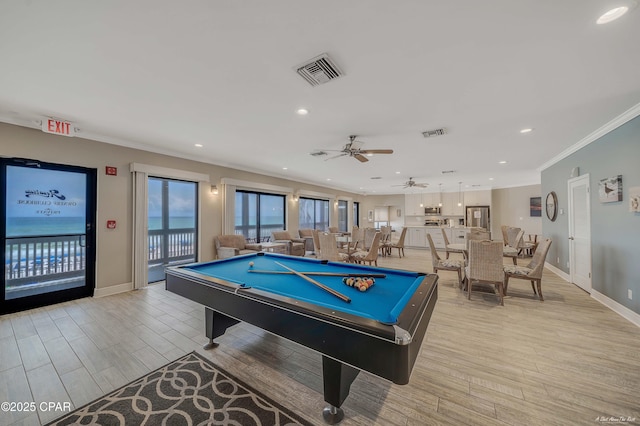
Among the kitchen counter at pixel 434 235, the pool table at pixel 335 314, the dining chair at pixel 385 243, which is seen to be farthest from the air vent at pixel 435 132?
the kitchen counter at pixel 434 235

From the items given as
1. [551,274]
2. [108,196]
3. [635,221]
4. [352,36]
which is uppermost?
[352,36]

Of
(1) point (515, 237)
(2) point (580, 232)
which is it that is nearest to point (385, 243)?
(1) point (515, 237)

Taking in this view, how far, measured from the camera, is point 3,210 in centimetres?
328

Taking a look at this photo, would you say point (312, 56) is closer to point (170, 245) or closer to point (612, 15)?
point (612, 15)

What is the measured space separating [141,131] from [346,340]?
175 inches

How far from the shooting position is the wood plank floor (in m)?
1.71

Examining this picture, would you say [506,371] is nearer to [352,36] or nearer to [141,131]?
[352,36]

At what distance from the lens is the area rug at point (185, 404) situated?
162 cm

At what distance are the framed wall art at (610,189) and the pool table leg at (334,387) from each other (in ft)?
14.7

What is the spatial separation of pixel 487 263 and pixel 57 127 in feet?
22.1

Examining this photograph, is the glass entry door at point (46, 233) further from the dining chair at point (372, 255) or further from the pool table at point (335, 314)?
the dining chair at point (372, 255)

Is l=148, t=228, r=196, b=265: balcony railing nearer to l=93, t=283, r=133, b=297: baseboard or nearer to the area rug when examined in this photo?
l=93, t=283, r=133, b=297: baseboard

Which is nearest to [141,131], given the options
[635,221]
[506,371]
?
[506,371]

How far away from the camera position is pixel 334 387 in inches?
63.6
